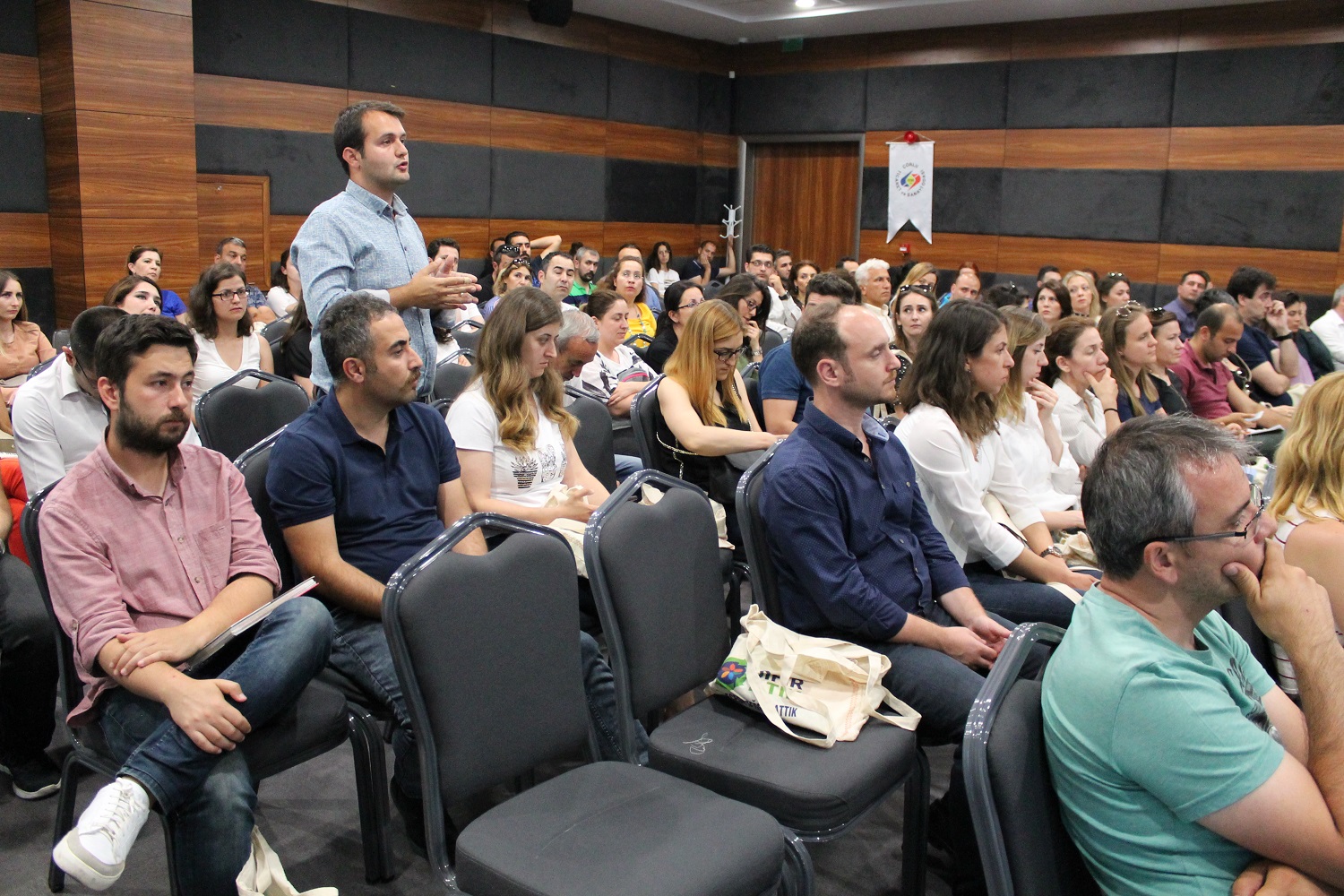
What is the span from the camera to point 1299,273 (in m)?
8.83

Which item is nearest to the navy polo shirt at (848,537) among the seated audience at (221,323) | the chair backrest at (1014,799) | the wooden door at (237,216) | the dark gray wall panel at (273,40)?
the chair backrest at (1014,799)

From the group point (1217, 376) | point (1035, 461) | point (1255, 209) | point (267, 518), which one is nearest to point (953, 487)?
point (1035, 461)

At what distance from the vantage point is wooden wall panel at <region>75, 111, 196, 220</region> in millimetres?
6434

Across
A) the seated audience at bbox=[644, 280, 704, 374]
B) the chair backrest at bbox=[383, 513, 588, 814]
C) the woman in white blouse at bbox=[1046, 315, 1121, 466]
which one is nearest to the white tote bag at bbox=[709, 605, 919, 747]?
the chair backrest at bbox=[383, 513, 588, 814]

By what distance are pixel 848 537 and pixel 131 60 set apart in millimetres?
6216

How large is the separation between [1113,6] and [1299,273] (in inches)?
111

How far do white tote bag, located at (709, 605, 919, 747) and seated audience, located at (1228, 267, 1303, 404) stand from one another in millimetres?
4386

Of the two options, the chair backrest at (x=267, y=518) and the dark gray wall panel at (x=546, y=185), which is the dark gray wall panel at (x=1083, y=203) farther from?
the chair backrest at (x=267, y=518)

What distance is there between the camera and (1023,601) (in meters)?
2.64

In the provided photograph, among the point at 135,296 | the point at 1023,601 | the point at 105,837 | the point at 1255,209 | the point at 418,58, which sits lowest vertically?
the point at 105,837

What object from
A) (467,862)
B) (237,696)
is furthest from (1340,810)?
(237,696)

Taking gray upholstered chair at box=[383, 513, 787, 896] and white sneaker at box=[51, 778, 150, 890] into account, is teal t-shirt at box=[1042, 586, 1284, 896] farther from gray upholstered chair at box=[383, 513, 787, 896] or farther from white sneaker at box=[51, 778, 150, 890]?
white sneaker at box=[51, 778, 150, 890]

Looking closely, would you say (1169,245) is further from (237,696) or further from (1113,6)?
(237,696)

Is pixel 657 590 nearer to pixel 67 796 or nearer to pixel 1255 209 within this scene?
pixel 67 796
